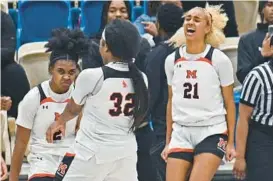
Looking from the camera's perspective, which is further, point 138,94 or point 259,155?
point 259,155

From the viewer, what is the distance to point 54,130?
192 inches

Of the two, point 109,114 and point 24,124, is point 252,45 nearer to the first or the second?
point 109,114

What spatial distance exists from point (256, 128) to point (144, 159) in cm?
97

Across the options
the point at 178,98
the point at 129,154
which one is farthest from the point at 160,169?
the point at 129,154

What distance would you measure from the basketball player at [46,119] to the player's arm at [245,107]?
43.9 inches

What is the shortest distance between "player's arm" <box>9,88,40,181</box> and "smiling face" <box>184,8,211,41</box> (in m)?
1.11

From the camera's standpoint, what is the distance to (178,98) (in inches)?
208

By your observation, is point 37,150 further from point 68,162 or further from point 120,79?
point 120,79

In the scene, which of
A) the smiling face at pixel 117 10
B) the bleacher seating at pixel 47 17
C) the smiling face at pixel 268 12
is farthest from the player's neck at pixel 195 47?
the bleacher seating at pixel 47 17

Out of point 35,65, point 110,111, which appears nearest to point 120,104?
point 110,111

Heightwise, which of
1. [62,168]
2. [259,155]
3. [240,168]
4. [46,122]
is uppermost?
[46,122]

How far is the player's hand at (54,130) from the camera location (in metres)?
4.83

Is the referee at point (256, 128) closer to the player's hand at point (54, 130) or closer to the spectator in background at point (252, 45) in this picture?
the spectator in background at point (252, 45)

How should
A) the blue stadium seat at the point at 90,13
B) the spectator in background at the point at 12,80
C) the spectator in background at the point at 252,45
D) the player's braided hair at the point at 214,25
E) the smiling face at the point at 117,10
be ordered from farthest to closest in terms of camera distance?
the blue stadium seat at the point at 90,13 → the smiling face at the point at 117,10 → the spectator in background at the point at 12,80 → the spectator in background at the point at 252,45 → the player's braided hair at the point at 214,25
